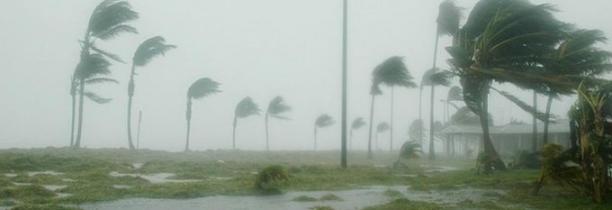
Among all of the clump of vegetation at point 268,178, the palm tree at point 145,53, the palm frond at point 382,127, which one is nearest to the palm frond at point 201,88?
the palm tree at point 145,53

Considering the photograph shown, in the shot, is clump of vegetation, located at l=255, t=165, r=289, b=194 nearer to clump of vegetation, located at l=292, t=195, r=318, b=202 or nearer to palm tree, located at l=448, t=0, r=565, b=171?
clump of vegetation, located at l=292, t=195, r=318, b=202

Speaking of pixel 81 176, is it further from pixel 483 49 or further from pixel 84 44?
pixel 84 44

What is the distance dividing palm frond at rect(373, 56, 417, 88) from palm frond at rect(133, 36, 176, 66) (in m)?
15.2

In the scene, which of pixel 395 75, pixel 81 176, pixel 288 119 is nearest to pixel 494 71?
pixel 81 176

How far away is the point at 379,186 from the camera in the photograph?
1722cm

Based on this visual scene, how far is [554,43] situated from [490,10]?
2.73 m

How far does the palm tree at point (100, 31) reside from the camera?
105 ft

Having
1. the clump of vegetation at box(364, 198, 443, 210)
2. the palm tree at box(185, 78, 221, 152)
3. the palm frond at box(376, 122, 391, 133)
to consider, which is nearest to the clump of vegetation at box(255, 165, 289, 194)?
the clump of vegetation at box(364, 198, 443, 210)

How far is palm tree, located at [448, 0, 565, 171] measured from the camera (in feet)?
67.9

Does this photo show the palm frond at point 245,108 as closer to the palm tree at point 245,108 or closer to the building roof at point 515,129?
the palm tree at point 245,108

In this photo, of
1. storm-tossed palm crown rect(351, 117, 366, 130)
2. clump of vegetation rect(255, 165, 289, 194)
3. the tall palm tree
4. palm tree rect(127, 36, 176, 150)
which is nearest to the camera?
clump of vegetation rect(255, 165, 289, 194)

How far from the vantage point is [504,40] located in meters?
21.1

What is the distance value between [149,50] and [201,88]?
1333 centimetres

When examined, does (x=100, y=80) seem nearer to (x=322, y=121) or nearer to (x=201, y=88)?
(x=201, y=88)
